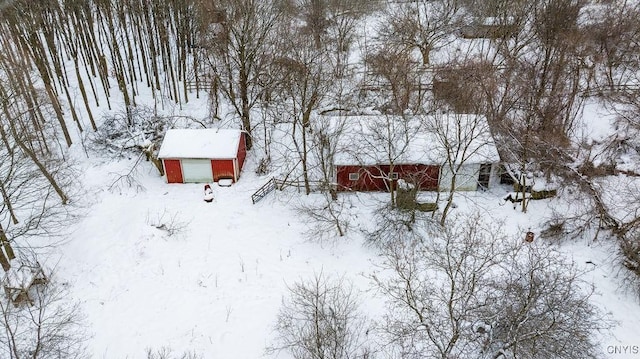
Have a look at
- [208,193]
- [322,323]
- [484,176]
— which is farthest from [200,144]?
[484,176]

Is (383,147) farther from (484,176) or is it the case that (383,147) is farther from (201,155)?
(201,155)

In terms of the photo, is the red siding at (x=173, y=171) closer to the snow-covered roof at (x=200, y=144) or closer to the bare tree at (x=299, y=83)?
the snow-covered roof at (x=200, y=144)

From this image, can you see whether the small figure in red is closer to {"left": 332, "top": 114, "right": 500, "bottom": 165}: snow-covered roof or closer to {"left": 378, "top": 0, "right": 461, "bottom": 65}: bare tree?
{"left": 332, "top": 114, "right": 500, "bottom": 165}: snow-covered roof

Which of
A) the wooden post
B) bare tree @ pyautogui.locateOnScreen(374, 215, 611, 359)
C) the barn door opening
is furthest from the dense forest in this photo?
bare tree @ pyautogui.locateOnScreen(374, 215, 611, 359)

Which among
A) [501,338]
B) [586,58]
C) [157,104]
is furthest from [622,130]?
[157,104]

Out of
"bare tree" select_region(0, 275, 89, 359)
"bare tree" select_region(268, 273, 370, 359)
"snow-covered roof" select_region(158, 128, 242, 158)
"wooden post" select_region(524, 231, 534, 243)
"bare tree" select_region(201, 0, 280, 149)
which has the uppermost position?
"bare tree" select_region(201, 0, 280, 149)

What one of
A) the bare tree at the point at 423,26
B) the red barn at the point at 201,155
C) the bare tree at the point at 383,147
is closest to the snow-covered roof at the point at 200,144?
the red barn at the point at 201,155
